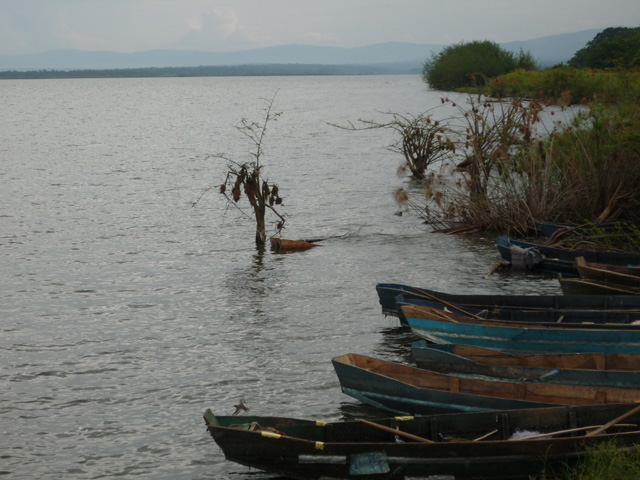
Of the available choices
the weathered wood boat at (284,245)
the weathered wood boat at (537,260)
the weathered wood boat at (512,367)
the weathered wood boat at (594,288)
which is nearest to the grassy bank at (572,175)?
the weathered wood boat at (537,260)

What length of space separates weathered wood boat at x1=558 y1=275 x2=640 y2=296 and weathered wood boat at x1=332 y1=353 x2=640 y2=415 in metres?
5.38

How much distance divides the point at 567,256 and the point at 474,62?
84.3m

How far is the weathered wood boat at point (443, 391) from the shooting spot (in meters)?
9.16

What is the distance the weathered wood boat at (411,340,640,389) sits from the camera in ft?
31.4

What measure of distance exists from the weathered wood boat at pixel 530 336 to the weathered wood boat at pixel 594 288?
10.6ft

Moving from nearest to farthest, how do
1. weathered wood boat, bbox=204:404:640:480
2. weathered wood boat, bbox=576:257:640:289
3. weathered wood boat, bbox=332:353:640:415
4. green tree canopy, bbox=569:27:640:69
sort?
1. weathered wood boat, bbox=204:404:640:480
2. weathered wood boat, bbox=332:353:640:415
3. weathered wood boat, bbox=576:257:640:289
4. green tree canopy, bbox=569:27:640:69

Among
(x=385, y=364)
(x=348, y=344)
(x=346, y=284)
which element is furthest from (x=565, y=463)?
(x=346, y=284)

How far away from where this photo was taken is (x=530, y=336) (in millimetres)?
11211

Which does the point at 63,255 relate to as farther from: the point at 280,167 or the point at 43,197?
the point at 280,167

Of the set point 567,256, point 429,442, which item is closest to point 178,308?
point 567,256

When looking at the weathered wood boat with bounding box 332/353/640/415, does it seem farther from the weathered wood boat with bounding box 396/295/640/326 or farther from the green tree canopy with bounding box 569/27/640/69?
the green tree canopy with bounding box 569/27/640/69

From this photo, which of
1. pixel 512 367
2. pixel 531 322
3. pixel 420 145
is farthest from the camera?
pixel 420 145

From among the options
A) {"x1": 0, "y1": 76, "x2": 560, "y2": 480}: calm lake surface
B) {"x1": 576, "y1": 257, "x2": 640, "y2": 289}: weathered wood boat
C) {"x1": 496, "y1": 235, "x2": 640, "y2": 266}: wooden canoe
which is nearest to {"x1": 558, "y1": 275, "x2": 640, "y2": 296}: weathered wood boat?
{"x1": 576, "y1": 257, "x2": 640, "y2": 289}: weathered wood boat

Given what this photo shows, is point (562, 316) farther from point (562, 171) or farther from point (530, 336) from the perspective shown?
point (562, 171)
